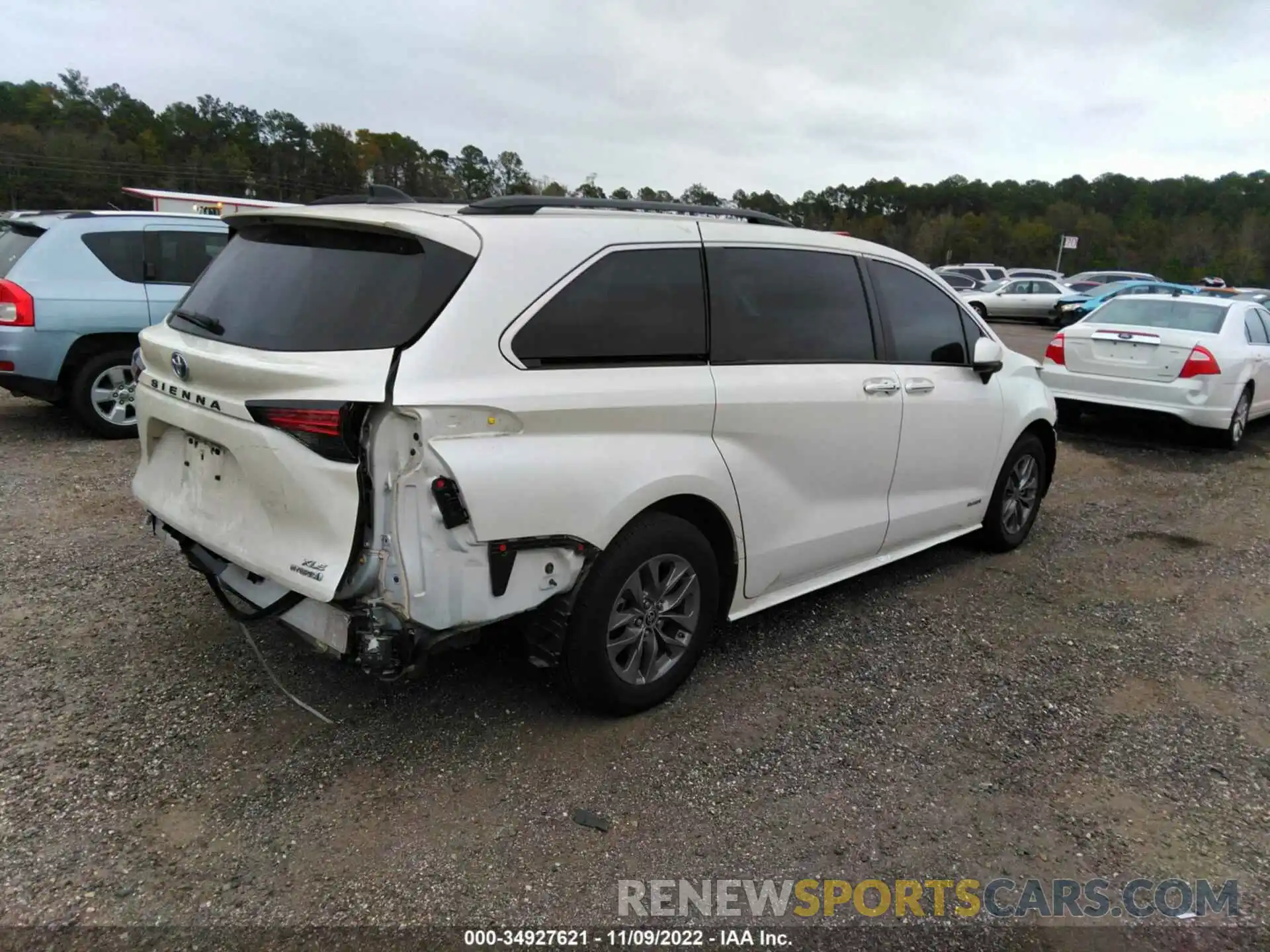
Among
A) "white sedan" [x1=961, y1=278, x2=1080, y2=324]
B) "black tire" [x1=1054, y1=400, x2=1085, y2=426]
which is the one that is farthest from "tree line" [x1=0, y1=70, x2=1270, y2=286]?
"black tire" [x1=1054, y1=400, x2=1085, y2=426]

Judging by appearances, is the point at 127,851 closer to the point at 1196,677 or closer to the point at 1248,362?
the point at 1196,677

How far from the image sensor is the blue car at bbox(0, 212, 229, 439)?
6.59 metres

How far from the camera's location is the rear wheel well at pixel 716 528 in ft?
10.6

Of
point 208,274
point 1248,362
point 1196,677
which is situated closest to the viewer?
point 208,274

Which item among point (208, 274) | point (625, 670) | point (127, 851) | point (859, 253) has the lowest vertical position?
point (127, 851)

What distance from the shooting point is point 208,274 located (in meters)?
3.41

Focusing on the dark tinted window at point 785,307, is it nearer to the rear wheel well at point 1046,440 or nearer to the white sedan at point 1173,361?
the rear wheel well at point 1046,440

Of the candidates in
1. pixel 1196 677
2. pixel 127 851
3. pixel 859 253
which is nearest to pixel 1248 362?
pixel 1196 677

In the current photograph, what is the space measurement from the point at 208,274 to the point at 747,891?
9.87 feet

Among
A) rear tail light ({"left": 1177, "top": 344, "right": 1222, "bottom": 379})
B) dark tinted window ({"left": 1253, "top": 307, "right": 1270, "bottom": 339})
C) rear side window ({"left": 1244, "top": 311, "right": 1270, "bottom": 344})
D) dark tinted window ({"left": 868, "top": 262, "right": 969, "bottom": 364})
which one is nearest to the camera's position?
dark tinted window ({"left": 868, "top": 262, "right": 969, "bottom": 364})

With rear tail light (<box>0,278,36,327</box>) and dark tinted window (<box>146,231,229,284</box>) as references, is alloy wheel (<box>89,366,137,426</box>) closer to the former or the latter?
rear tail light (<box>0,278,36,327</box>)

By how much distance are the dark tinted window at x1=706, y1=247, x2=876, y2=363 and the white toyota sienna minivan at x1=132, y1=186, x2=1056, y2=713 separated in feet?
0.04

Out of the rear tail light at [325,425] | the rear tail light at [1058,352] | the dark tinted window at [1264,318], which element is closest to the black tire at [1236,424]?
the dark tinted window at [1264,318]

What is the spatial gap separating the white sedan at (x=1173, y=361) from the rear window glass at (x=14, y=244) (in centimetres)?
895
